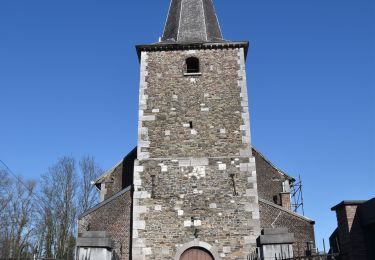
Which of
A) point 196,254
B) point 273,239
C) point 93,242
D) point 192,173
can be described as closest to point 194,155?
point 192,173

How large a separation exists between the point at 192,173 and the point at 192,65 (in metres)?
4.86

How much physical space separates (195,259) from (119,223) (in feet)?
9.40

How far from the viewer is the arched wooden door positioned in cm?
1248

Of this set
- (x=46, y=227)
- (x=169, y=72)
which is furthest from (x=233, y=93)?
(x=46, y=227)

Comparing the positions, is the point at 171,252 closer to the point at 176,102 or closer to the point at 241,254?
the point at 241,254

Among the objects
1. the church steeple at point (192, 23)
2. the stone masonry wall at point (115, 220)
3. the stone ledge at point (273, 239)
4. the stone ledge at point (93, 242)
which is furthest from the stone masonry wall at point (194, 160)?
the stone ledge at point (93, 242)

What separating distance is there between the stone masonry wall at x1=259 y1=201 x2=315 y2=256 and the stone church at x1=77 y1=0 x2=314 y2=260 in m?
0.03

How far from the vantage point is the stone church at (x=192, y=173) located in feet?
41.5

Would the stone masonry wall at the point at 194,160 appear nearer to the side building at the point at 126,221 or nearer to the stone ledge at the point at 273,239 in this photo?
the side building at the point at 126,221

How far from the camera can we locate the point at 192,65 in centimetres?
1599

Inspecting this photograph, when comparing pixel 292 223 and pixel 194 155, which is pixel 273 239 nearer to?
pixel 292 223

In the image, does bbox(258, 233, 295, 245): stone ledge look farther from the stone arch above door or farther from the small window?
the small window

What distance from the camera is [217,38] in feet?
55.5

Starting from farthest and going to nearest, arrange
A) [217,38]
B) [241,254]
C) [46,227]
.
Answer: [46,227]
[217,38]
[241,254]
